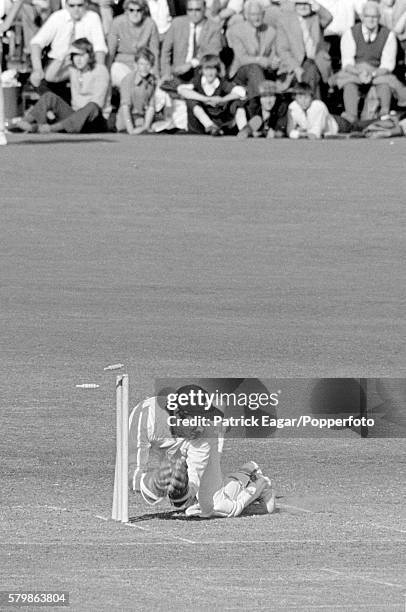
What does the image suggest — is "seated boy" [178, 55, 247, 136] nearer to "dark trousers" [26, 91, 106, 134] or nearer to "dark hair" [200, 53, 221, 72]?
"dark hair" [200, 53, 221, 72]

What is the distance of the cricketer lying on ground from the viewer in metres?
7.89

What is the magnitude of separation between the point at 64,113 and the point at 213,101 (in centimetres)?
195

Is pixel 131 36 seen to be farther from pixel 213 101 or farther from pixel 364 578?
pixel 364 578

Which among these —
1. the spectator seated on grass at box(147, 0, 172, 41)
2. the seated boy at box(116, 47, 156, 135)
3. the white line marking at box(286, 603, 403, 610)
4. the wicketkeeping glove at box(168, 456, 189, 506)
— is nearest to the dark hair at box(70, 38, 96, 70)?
the seated boy at box(116, 47, 156, 135)

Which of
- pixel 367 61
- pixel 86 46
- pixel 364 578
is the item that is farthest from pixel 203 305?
pixel 367 61

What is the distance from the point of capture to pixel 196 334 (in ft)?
44.1

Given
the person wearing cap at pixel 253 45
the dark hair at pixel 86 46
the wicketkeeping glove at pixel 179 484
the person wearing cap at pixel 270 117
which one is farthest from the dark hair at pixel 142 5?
the wicketkeeping glove at pixel 179 484

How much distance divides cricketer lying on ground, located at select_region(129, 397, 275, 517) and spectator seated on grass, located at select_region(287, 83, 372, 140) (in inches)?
595

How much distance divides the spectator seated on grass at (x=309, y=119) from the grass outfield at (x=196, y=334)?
74 cm

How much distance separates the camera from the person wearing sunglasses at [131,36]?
24188 millimetres

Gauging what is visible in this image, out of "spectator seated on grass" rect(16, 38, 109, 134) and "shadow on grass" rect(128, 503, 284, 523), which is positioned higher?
"spectator seated on grass" rect(16, 38, 109, 134)

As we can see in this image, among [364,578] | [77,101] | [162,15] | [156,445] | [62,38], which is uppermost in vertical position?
[162,15]

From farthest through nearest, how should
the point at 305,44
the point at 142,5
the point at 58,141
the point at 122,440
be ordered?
the point at 305,44 < the point at 142,5 < the point at 58,141 < the point at 122,440

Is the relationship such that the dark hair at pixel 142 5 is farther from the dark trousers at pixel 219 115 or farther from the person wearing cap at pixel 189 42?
the dark trousers at pixel 219 115
